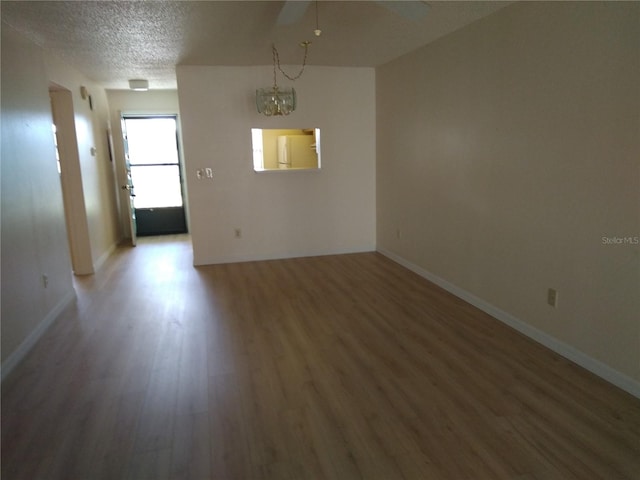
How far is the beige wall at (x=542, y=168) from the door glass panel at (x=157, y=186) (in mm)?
4861

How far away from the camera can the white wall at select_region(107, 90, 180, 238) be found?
6988mm

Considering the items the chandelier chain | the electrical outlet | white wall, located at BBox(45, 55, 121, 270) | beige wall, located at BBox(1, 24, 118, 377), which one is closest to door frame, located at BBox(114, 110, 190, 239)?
white wall, located at BBox(45, 55, 121, 270)

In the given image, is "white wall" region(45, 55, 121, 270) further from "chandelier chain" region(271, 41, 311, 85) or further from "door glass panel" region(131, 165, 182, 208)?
"chandelier chain" region(271, 41, 311, 85)

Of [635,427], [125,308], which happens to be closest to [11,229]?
[125,308]

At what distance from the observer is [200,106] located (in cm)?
506

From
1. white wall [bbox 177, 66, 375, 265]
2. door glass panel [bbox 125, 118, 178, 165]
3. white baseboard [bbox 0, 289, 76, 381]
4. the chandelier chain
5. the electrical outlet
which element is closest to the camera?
white baseboard [bbox 0, 289, 76, 381]

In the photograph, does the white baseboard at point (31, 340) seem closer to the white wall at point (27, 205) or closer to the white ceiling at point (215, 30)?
the white wall at point (27, 205)

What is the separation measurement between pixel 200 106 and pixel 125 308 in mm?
2516

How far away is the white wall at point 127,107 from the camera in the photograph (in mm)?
6988

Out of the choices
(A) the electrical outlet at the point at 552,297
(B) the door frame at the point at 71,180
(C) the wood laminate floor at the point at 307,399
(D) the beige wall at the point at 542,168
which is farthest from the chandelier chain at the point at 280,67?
(A) the electrical outlet at the point at 552,297

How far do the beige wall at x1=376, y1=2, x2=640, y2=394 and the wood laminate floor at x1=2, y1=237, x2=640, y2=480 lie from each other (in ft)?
0.95

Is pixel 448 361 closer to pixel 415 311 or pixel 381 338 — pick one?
pixel 381 338

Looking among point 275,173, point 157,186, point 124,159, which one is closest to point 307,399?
point 275,173

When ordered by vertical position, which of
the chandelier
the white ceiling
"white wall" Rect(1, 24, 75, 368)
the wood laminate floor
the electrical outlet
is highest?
the white ceiling
